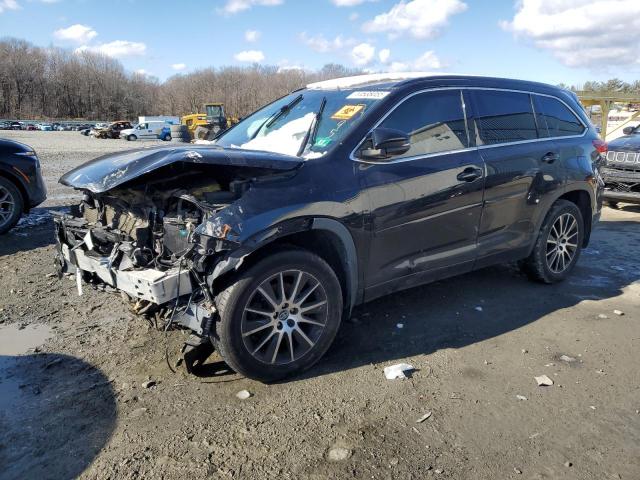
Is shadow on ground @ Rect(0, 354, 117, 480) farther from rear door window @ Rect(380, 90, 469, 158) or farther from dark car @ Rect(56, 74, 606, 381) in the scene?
rear door window @ Rect(380, 90, 469, 158)

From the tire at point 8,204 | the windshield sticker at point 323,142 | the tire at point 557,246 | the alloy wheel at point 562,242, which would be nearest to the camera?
the windshield sticker at point 323,142

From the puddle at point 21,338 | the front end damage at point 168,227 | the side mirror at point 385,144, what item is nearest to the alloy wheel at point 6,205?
the puddle at point 21,338

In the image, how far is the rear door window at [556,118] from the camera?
16.6 ft

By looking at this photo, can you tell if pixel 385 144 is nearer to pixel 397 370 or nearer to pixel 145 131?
pixel 397 370

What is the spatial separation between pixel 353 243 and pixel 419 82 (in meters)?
1.49

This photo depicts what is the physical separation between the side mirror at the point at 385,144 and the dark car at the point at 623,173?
273 inches

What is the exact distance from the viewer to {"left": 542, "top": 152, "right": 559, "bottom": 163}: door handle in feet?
16.1

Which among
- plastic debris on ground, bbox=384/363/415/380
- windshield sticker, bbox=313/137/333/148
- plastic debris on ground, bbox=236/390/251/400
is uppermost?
windshield sticker, bbox=313/137/333/148

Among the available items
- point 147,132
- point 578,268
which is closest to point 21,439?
point 578,268

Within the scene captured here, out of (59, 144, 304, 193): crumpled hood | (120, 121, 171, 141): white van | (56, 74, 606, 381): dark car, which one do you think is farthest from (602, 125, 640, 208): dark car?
(120, 121, 171, 141): white van

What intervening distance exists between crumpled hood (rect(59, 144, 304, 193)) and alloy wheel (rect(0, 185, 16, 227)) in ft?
14.0

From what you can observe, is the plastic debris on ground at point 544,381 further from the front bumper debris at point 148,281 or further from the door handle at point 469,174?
the front bumper debris at point 148,281

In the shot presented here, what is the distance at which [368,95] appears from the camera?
4012mm

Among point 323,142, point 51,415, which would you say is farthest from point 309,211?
point 51,415
